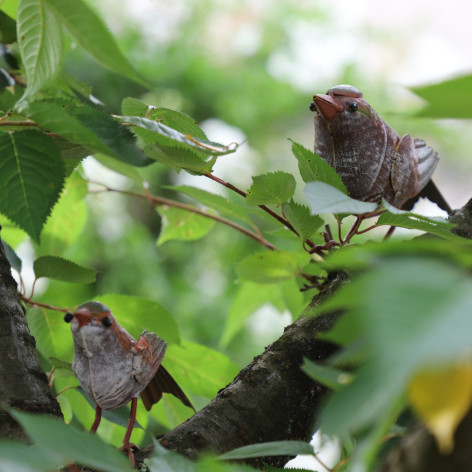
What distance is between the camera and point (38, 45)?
0.30 m

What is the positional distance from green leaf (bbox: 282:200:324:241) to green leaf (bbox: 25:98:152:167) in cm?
10

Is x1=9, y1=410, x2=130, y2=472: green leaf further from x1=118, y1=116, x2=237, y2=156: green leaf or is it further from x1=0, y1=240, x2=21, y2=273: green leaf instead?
x1=0, y1=240, x2=21, y2=273: green leaf

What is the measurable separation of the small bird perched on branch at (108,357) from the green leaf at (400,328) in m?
0.20

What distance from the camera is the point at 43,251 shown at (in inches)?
24.1

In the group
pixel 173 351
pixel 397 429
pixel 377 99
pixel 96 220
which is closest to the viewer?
pixel 397 429

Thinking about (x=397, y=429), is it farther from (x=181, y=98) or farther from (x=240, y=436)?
(x=181, y=98)

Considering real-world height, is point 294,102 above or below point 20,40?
below

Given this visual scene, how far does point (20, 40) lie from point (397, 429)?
26 centimetres

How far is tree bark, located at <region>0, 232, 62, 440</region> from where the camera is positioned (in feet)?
1.14

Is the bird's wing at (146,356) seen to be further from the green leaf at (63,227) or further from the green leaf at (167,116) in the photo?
the green leaf at (63,227)

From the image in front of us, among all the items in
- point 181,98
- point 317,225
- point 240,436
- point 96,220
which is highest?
point 317,225

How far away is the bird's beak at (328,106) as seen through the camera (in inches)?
14.9

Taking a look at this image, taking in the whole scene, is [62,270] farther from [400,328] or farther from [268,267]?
[400,328]

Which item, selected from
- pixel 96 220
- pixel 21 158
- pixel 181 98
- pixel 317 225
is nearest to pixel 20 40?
pixel 21 158
